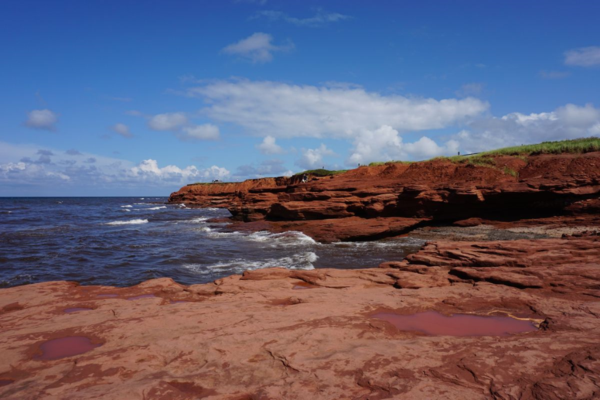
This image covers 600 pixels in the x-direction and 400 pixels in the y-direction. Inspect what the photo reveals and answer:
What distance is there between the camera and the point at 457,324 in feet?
18.8

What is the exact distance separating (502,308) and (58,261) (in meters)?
16.8

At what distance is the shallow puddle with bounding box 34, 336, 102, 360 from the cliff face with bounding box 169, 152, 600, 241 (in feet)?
53.4

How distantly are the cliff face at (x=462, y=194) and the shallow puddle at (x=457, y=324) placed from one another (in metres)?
14.6

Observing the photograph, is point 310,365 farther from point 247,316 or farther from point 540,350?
point 540,350

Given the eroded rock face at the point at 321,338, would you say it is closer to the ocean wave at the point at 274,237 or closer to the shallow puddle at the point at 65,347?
the shallow puddle at the point at 65,347

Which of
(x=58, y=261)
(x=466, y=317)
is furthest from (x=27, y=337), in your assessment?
(x=58, y=261)

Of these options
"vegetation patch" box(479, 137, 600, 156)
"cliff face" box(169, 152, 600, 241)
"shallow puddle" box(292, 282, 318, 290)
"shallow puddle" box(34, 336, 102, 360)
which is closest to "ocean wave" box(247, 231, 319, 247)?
"cliff face" box(169, 152, 600, 241)

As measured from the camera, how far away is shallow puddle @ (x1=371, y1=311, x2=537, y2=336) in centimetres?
534

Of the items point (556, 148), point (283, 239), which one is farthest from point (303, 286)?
point (556, 148)

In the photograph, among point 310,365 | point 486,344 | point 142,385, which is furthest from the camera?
point 486,344

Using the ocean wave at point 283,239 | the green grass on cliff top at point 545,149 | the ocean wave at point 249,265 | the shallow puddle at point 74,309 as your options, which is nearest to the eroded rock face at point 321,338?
the shallow puddle at point 74,309

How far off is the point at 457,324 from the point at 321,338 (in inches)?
97.5

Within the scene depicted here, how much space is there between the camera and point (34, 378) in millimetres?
4145

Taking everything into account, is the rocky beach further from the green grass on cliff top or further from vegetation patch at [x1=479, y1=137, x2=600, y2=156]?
vegetation patch at [x1=479, y1=137, x2=600, y2=156]
